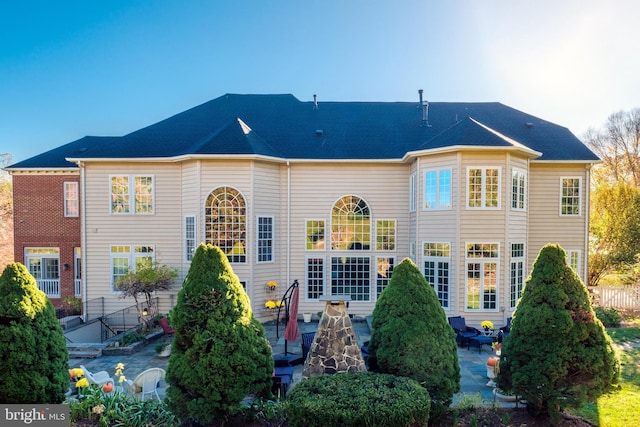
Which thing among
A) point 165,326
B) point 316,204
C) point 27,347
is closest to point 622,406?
point 316,204

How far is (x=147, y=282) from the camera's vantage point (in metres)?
12.0

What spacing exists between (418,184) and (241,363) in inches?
379

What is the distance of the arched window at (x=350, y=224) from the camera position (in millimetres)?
14094

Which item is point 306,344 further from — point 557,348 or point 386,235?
point 386,235

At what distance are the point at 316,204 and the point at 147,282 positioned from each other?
23.0 ft

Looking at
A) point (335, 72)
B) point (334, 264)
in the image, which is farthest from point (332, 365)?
point (335, 72)

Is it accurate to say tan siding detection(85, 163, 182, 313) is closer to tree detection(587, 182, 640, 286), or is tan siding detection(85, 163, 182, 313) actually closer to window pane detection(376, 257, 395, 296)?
window pane detection(376, 257, 395, 296)

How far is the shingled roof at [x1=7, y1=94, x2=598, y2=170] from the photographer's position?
42.5ft

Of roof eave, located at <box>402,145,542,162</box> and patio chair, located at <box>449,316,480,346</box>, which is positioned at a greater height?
roof eave, located at <box>402,145,542,162</box>

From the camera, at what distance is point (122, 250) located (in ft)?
45.6

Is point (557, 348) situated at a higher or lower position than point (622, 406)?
higher

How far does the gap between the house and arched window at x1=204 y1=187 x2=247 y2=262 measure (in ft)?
0.13

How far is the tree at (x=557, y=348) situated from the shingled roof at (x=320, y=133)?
21.9 ft

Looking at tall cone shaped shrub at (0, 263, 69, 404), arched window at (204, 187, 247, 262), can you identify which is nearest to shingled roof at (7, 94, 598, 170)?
arched window at (204, 187, 247, 262)
